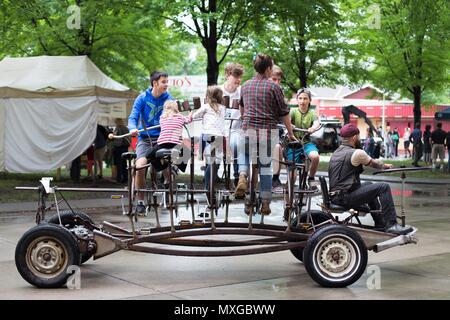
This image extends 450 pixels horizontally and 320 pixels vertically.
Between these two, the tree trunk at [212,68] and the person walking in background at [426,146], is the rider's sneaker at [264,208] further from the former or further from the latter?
the person walking in background at [426,146]

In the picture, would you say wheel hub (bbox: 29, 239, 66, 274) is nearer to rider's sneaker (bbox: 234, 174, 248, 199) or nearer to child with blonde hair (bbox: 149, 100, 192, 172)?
child with blonde hair (bbox: 149, 100, 192, 172)

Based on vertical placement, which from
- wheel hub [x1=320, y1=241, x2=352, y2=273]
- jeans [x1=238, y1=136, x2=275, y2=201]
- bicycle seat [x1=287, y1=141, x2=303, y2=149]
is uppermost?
bicycle seat [x1=287, y1=141, x2=303, y2=149]

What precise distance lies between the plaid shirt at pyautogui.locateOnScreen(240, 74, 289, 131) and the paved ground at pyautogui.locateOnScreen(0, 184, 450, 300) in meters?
1.76

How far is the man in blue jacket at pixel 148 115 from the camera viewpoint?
803 centimetres

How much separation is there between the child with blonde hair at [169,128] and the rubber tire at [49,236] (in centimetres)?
179

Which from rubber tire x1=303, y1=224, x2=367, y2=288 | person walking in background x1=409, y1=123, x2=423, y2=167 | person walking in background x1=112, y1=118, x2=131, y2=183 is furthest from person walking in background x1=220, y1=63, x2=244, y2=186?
person walking in background x1=409, y1=123, x2=423, y2=167

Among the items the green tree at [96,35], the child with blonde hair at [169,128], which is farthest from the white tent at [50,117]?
the child with blonde hair at [169,128]

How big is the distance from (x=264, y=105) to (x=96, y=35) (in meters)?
15.9

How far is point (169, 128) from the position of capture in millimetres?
7812

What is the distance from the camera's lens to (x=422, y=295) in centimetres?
629

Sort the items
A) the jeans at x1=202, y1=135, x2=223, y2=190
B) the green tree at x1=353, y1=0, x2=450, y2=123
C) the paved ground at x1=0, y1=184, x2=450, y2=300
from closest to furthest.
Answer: the paved ground at x1=0, y1=184, x2=450, y2=300
the jeans at x1=202, y1=135, x2=223, y2=190
the green tree at x1=353, y1=0, x2=450, y2=123

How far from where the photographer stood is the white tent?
17.5 m

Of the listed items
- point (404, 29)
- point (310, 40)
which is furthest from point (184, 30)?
point (404, 29)

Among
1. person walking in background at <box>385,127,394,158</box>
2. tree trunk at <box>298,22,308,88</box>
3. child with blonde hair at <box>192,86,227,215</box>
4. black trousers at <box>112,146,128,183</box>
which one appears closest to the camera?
child with blonde hair at <box>192,86,227,215</box>
